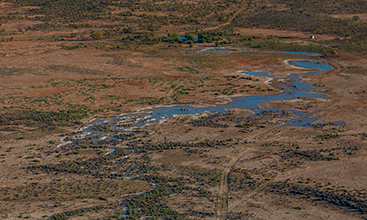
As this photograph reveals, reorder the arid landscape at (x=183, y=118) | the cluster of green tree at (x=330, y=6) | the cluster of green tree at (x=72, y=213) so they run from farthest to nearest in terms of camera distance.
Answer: the cluster of green tree at (x=330, y=6) → the arid landscape at (x=183, y=118) → the cluster of green tree at (x=72, y=213)

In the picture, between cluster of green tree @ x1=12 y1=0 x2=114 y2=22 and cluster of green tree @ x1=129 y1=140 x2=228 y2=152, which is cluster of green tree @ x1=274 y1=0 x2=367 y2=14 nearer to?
cluster of green tree @ x1=12 y1=0 x2=114 y2=22

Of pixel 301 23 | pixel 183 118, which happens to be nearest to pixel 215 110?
pixel 183 118

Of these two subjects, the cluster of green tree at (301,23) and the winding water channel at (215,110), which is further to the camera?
the cluster of green tree at (301,23)

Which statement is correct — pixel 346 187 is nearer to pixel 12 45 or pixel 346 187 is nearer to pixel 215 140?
pixel 215 140

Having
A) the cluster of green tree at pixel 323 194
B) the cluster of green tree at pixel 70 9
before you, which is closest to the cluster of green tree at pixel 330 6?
the cluster of green tree at pixel 70 9

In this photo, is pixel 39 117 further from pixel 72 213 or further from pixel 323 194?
pixel 323 194

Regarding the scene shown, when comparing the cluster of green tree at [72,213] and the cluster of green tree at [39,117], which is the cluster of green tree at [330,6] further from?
the cluster of green tree at [72,213]

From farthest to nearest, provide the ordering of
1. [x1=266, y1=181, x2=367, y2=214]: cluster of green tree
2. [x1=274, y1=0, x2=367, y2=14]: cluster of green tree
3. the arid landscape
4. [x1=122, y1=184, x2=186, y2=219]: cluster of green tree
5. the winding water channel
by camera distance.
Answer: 1. [x1=274, y1=0, x2=367, y2=14]: cluster of green tree
2. the winding water channel
3. the arid landscape
4. [x1=266, y1=181, x2=367, y2=214]: cluster of green tree
5. [x1=122, y1=184, x2=186, y2=219]: cluster of green tree

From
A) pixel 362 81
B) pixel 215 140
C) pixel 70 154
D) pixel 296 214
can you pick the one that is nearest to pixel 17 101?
pixel 70 154

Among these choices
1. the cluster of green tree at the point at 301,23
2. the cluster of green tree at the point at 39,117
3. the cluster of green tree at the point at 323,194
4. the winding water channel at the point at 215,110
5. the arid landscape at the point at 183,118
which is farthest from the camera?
the cluster of green tree at the point at 301,23

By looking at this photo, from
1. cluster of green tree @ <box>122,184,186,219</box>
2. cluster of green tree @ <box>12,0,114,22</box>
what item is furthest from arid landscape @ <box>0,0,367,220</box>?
cluster of green tree @ <box>12,0,114,22</box>

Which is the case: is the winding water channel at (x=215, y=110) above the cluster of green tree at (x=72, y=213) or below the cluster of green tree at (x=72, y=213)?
above
